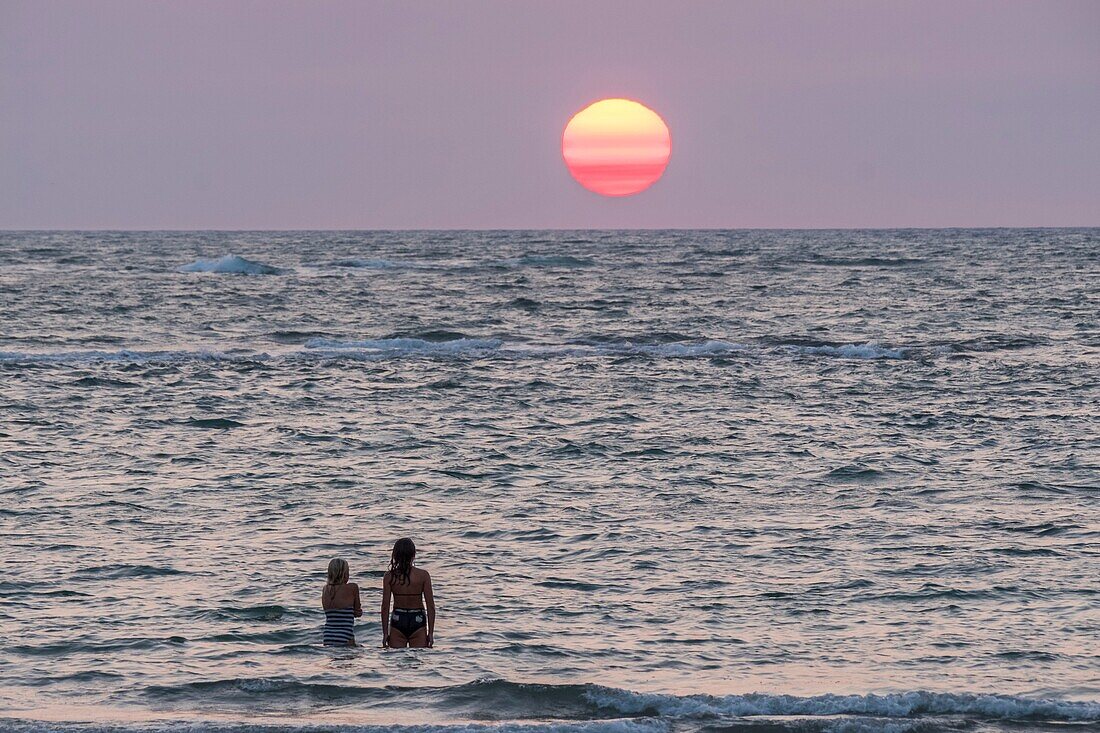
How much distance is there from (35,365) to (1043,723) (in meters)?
33.4

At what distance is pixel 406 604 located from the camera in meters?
12.9

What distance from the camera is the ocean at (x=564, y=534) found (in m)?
11.7

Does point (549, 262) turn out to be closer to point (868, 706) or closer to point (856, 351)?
point (856, 351)

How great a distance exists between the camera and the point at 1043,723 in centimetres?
1084

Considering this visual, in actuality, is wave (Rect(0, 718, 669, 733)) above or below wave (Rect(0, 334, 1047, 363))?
below

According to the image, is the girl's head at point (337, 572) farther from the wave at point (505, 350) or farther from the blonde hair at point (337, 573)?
the wave at point (505, 350)

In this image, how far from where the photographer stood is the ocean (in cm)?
1170

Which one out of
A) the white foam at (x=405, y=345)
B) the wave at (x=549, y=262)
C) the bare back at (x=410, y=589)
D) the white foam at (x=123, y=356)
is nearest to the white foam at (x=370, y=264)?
the wave at (x=549, y=262)

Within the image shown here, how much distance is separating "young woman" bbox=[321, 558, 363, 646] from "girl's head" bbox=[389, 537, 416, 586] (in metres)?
0.43

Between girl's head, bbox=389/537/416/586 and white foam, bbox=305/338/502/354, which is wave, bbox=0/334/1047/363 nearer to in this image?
white foam, bbox=305/338/502/354

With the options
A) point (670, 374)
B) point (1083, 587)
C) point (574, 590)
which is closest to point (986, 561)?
point (1083, 587)

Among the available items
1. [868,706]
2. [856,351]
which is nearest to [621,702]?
[868,706]

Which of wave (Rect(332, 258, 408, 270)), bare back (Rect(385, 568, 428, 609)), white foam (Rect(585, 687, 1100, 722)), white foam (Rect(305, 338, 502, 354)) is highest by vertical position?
wave (Rect(332, 258, 408, 270))

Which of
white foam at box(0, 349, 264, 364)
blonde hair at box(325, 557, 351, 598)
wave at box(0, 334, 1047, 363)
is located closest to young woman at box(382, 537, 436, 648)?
blonde hair at box(325, 557, 351, 598)
